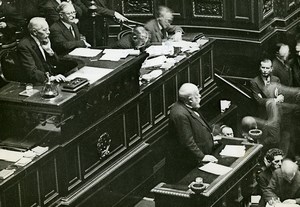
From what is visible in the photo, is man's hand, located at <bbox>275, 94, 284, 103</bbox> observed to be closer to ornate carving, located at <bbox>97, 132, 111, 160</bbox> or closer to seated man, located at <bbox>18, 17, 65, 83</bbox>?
ornate carving, located at <bbox>97, 132, 111, 160</bbox>

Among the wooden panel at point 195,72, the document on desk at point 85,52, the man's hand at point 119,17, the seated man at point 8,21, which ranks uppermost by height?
the seated man at point 8,21

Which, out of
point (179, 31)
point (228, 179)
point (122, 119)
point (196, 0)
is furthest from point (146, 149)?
point (196, 0)

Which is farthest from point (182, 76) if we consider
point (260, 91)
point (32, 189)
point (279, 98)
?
point (32, 189)

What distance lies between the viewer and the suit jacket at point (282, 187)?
31.0 feet

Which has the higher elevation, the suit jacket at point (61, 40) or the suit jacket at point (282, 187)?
the suit jacket at point (61, 40)

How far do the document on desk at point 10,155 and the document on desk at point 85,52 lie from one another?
1817 mm

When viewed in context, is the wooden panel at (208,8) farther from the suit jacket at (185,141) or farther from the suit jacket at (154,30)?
the suit jacket at (185,141)

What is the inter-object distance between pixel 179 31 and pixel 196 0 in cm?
140

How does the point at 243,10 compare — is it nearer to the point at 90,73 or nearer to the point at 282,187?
the point at 282,187

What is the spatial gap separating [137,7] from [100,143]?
4.35 metres

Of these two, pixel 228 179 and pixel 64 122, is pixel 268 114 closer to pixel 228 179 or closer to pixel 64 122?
pixel 228 179

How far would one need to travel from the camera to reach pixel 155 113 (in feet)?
33.2

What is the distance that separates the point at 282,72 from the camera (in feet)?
37.0

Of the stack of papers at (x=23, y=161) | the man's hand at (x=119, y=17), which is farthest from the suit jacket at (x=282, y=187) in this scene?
the man's hand at (x=119, y=17)
